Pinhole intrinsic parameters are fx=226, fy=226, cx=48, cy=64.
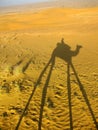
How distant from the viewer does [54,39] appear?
59.5ft

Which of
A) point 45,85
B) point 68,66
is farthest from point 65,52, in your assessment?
point 45,85

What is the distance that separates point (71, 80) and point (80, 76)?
638 mm

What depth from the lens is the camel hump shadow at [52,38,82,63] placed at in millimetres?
13571

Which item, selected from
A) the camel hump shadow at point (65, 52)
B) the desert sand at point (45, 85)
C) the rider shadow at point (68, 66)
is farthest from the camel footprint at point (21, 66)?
the camel hump shadow at point (65, 52)

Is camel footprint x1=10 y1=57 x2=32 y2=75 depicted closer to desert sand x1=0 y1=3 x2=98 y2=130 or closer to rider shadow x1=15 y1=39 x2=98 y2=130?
desert sand x1=0 y1=3 x2=98 y2=130

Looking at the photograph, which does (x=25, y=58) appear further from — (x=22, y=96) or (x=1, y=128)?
(x=1, y=128)

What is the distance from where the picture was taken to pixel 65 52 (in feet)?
47.6

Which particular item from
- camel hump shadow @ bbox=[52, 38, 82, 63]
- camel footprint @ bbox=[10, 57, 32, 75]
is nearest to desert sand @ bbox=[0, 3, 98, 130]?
camel footprint @ bbox=[10, 57, 32, 75]

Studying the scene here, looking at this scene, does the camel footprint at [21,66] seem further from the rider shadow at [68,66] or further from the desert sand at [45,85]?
the rider shadow at [68,66]

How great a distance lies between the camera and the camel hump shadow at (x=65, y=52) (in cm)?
1357

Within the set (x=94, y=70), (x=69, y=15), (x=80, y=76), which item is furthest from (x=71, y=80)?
(x=69, y=15)

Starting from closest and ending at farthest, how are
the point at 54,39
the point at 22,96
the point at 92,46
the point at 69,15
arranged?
the point at 22,96
the point at 92,46
the point at 54,39
the point at 69,15

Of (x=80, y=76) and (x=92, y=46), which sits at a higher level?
(x=92, y=46)

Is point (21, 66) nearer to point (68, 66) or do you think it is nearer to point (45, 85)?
point (68, 66)
